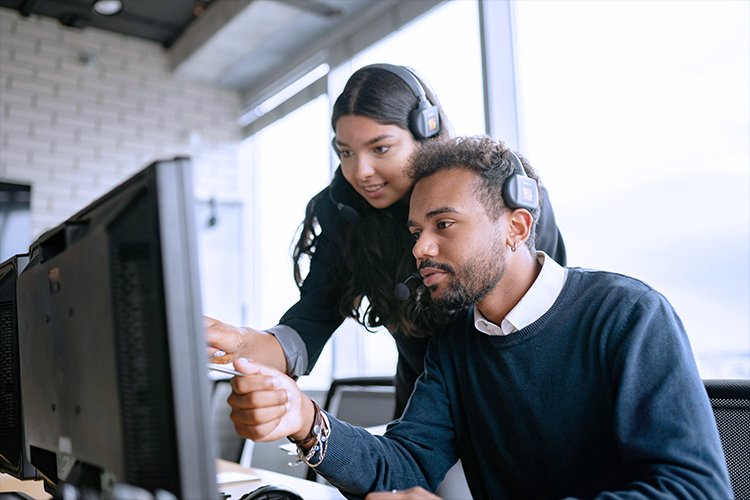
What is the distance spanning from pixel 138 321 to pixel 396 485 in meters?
0.62

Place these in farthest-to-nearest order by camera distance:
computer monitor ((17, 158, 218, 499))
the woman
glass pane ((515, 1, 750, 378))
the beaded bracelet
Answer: glass pane ((515, 1, 750, 378))
the woman
the beaded bracelet
computer monitor ((17, 158, 218, 499))

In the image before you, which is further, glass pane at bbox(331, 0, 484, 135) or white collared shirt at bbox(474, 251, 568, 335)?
glass pane at bbox(331, 0, 484, 135)

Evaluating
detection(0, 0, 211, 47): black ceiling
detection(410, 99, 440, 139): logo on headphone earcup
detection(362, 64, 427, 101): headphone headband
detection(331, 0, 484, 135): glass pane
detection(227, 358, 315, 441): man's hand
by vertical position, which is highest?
detection(0, 0, 211, 47): black ceiling

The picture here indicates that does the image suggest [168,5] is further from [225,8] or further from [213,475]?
[213,475]

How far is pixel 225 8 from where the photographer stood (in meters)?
3.84

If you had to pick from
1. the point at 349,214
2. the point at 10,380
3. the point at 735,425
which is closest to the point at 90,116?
the point at 349,214

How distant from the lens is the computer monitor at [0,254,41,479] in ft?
3.54

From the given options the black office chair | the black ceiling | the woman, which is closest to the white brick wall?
the black ceiling

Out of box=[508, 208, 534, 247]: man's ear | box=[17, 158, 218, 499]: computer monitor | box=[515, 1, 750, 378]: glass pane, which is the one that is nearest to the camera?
box=[17, 158, 218, 499]: computer monitor

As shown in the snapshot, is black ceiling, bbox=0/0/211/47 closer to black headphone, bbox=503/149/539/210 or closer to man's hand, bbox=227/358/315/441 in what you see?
black headphone, bbox=503/149/539/210

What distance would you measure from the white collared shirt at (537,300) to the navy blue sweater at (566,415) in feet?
0.05

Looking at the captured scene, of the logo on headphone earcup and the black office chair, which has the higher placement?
the logo on headphone earcup

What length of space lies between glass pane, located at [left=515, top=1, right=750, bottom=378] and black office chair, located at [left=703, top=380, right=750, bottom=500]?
108 centimetres

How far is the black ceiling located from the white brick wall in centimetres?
10
